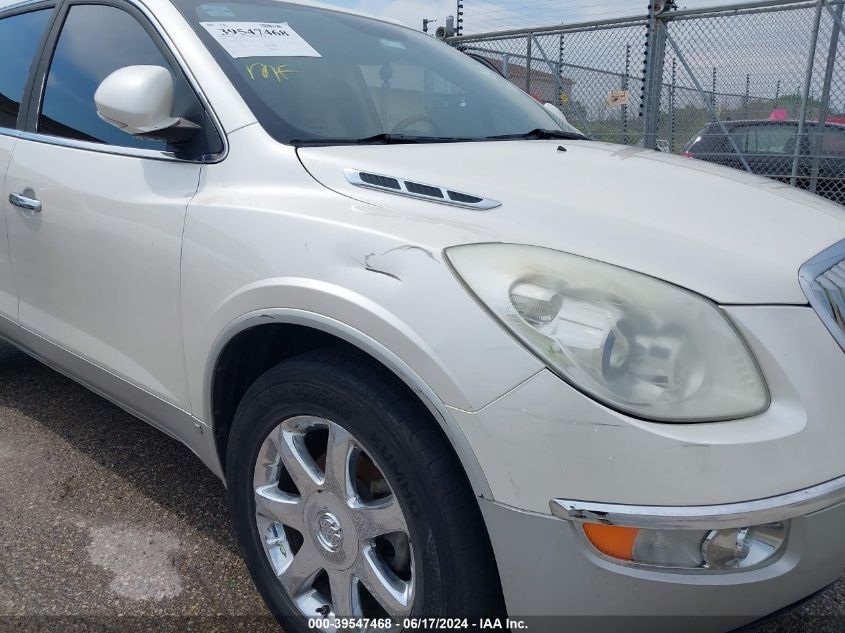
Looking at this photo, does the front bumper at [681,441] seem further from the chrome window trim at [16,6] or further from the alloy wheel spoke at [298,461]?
the chrome window trim at [16,6]

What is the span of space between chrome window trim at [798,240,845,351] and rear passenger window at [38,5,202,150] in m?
1.68

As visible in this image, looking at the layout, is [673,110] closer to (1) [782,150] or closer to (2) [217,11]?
(1) [782,150]

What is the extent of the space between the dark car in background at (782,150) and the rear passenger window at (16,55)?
5.20 m

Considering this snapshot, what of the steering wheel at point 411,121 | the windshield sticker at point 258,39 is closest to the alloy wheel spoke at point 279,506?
the steering wheel at point 411,121

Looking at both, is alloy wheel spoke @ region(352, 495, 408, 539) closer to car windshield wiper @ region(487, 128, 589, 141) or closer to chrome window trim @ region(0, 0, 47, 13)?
car windshield wiper @ region(487, 128, 589, 141)

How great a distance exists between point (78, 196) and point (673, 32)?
565cm

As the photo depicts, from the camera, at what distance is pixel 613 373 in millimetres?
1289

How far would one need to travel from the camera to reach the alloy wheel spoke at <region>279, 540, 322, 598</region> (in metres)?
1.76

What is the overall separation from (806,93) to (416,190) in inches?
206

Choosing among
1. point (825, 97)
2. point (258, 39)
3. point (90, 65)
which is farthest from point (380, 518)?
point (825, 97)

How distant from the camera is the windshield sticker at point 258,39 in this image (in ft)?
6.91

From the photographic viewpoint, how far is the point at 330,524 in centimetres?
169

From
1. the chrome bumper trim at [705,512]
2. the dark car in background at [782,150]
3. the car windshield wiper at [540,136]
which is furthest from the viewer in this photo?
the dark car in background at [782,150]

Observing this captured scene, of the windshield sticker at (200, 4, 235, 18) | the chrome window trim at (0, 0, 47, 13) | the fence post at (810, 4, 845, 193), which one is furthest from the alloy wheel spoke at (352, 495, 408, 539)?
the fence post at (810, 4, 845, 193)
